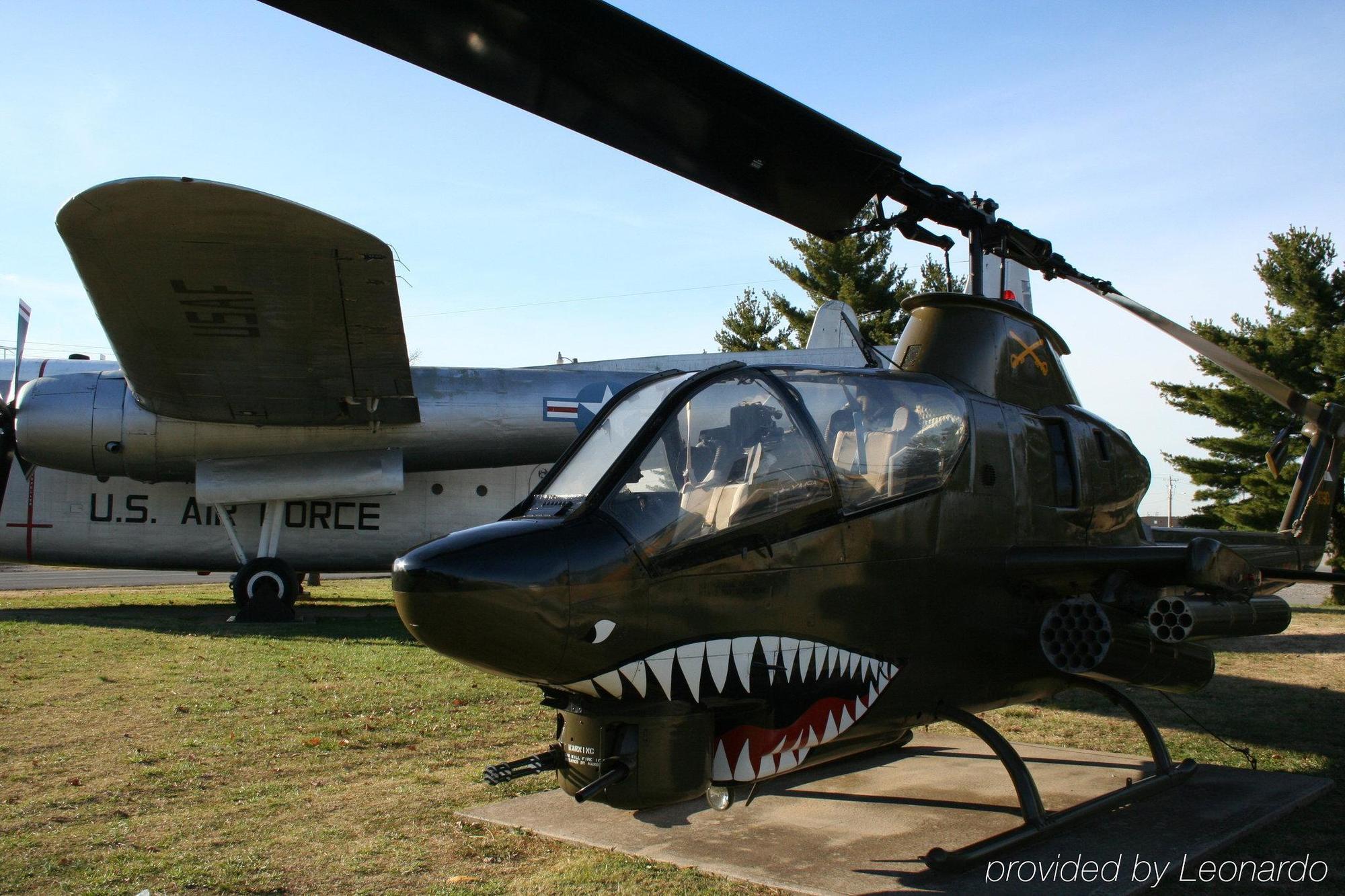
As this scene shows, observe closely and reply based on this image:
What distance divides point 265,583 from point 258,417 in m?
2.43

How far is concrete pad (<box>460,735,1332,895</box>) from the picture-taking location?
15.2 feet

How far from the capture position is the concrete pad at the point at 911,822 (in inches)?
182

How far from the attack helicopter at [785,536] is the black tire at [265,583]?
11406 mm

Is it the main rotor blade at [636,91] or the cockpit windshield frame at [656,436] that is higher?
the main rotor blade at [636,91]

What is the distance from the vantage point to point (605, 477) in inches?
158

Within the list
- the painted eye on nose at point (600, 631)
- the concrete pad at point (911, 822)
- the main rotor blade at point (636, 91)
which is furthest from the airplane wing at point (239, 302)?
the painted eye on nose at point (600, 631)

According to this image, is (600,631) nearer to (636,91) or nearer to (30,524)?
(636,91)

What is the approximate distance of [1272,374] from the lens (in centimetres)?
2512

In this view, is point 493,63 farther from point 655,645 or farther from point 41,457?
point 41,457

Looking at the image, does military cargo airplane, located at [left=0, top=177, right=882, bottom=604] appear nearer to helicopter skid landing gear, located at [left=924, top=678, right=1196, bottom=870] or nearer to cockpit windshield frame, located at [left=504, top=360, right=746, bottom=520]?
cockpit windshield frame, located at [left=504, top=360, right=746, bottom=520]

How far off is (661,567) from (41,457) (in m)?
13.6

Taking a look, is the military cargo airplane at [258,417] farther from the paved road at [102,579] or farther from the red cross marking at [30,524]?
the paved road at [102,579]

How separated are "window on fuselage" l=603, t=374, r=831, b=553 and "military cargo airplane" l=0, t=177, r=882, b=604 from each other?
21.0 feet

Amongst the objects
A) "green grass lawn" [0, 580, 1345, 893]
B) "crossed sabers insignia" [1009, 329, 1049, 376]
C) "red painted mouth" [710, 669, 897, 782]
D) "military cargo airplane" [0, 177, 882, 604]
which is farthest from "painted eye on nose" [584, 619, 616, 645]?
"military cargo airplane" [0, 177, 882, 604]
